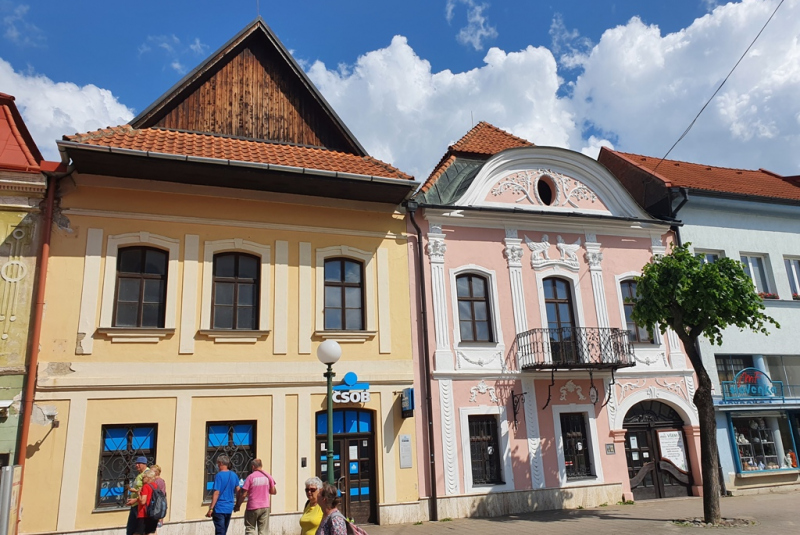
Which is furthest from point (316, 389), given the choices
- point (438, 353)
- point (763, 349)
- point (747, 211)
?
point (747, 211)

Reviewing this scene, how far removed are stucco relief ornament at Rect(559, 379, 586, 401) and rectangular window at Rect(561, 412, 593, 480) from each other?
38 centimetres

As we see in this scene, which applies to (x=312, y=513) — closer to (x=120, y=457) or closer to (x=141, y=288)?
(x=120, y=457)

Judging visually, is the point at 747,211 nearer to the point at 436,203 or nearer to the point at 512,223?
the point at 512,223

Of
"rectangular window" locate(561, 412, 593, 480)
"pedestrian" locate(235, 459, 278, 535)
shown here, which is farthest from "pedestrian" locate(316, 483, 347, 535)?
"rectangular window" locate(561, 412, 593, 480)

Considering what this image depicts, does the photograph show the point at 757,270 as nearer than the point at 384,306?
No

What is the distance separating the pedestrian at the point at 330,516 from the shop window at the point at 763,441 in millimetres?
13931

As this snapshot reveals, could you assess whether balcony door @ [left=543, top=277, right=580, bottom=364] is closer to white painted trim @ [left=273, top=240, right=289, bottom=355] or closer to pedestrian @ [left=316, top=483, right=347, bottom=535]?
white painted trim @ [left=273, top=240, right=289, bottom=355]

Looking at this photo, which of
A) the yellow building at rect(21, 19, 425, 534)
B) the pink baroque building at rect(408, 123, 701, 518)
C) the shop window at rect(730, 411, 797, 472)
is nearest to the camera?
the yellow building at rect(21, 19, 425, 534)

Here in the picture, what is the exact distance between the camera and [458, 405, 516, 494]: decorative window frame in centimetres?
1340

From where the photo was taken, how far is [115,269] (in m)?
12.1

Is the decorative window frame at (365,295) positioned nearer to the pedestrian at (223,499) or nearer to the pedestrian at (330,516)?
the pedestrian at (223,499)

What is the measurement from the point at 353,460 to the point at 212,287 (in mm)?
4736

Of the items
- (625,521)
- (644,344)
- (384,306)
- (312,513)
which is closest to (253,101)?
(384,306)

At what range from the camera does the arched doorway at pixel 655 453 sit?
49.2ft
